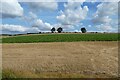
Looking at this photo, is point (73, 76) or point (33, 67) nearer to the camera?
point (73, 76)

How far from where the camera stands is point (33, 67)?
57.8 ft

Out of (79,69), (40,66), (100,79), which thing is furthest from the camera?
(40,66)

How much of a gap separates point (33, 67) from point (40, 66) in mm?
570

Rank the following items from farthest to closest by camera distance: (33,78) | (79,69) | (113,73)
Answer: (79,69)
(113,73)
(33,78)

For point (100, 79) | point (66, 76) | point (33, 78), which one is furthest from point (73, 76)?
point (33, 78)

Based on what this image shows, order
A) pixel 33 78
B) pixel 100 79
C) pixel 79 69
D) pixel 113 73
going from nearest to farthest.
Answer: pixel 33 78 < pixel 100 79 < pixel 113 73 < pixel 79 69

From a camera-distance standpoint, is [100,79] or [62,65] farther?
[62,65]

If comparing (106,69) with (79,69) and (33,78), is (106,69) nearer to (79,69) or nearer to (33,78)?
(79,69)

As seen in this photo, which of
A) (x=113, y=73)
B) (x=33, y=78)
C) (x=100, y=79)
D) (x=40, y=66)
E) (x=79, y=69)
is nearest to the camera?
(x=33, y=78)

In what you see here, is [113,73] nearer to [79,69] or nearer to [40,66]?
[79,69]

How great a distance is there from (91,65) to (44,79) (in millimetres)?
5940

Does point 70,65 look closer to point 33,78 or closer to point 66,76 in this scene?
point 66,76

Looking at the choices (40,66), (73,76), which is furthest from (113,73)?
(40,66)

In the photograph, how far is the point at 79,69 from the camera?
54.9 ft
